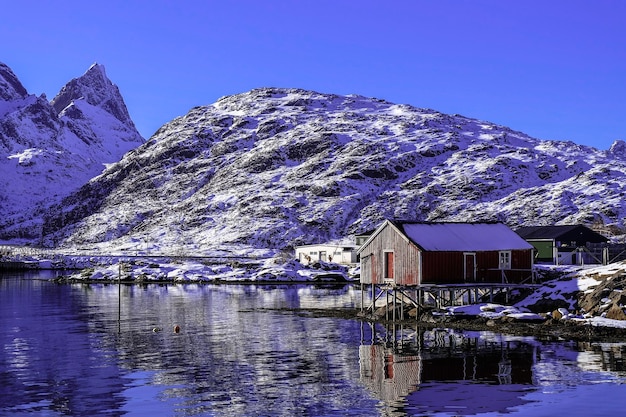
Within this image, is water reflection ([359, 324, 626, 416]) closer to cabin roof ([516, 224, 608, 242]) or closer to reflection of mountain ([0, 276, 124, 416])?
reflection of mountain ([0, 276, 124, 416])

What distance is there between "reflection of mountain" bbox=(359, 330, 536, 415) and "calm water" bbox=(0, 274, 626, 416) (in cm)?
7

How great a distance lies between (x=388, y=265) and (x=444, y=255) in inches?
211

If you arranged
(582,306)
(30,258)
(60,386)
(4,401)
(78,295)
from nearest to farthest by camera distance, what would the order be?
(4,401)
(60,386)
(582,306)
(78,295)
(30,258)

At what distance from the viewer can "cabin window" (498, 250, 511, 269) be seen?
59850 millimetres

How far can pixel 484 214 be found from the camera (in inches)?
7544

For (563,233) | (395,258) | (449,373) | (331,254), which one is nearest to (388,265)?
(395,258)

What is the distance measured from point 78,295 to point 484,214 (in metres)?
123

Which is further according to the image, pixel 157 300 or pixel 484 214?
pixel 484 214

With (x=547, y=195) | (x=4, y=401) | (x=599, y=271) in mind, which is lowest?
(x=4, y=401)

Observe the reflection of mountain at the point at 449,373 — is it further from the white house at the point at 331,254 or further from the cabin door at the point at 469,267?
the white house at the point at 331,254

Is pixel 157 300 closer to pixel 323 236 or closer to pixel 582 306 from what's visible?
pixel 582 306

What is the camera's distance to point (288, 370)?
115ft

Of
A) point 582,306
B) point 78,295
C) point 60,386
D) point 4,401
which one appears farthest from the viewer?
point 78,295

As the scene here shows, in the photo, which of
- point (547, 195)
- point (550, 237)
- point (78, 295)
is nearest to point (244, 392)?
point (78, 295)
